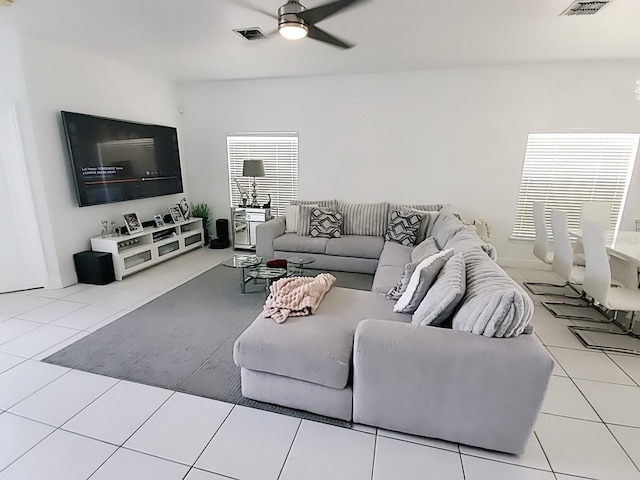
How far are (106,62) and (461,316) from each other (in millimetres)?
4924

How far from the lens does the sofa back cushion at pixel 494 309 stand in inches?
61.2

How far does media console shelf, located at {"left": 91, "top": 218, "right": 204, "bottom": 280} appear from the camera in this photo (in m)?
4.00

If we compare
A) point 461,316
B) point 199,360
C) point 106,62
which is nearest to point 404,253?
point 461,316

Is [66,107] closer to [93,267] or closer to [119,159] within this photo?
[119,159]

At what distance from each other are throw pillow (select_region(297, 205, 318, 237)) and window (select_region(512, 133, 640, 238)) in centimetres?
295

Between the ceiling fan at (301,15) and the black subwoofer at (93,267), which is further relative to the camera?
the black subwoofer at (93,267)

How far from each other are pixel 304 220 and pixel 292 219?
22cm

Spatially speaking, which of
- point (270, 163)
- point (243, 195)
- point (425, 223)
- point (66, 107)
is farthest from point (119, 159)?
point (425, 223)

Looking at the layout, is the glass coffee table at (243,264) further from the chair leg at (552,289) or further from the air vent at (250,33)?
the chair leg at (552,289)

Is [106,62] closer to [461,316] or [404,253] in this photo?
[404,253]

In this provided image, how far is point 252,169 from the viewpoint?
16.3 feet

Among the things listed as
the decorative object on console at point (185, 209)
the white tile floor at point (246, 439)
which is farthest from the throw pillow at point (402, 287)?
the decorative object on console at point (185, 209)

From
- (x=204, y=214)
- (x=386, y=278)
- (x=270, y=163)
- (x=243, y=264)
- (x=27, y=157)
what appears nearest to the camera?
(x=386, y=278)

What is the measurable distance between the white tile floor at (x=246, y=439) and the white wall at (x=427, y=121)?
2911mm
